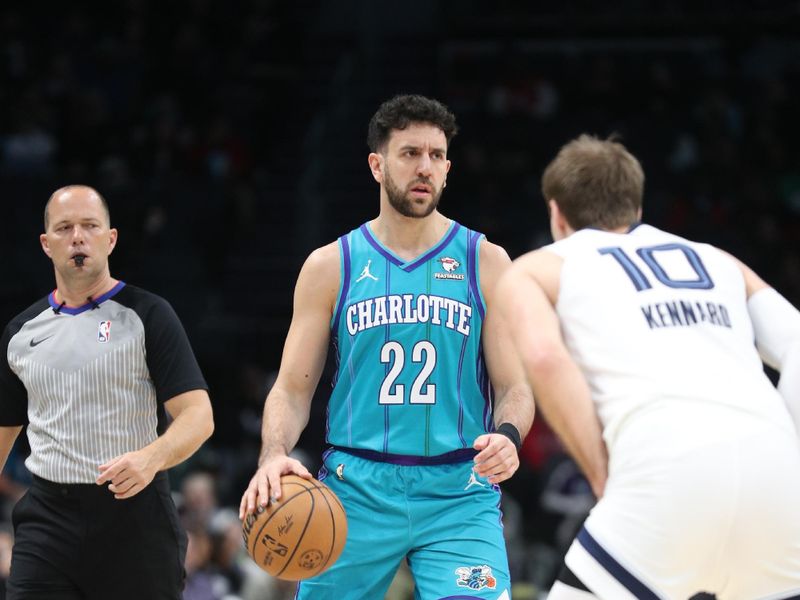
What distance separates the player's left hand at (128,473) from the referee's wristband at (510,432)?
1505 mm

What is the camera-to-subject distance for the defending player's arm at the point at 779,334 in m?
4.11

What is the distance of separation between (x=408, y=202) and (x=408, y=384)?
2.71 feet

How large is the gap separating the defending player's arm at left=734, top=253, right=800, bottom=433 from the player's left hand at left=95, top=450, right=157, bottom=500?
2586 millimetres

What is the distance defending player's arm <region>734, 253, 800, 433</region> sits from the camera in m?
4.11

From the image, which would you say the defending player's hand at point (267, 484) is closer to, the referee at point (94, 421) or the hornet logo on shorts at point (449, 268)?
the referee at point (94, 421)

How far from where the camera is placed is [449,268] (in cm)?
561

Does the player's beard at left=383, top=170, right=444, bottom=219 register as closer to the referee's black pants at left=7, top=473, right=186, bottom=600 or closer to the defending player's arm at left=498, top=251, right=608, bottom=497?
the defending player's arm at left=498, top=251, right=608, bottom=497

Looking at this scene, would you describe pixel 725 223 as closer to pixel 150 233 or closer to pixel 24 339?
pixel 150 233

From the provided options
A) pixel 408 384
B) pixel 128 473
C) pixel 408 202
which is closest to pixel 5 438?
pixel 128 473

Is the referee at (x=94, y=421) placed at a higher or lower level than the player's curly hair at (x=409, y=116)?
lower

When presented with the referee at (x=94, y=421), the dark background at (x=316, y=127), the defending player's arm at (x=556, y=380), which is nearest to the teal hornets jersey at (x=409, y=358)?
the referee at (x=94, y=421)

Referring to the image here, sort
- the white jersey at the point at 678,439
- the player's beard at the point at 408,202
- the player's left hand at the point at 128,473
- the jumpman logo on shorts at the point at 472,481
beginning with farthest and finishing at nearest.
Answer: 1. the player's beard at the point at 408,202
2. the jumpman logo on shorts at the point at 472,481
3. the player's left hand at the point at 128,473
4. the white jersey at the point at 678,439

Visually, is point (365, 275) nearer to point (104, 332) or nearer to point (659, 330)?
point (104, 332)

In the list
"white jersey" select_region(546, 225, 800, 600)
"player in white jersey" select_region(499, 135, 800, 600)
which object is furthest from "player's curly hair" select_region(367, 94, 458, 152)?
"white jersey" select_region(546, 225, 800, 600)
